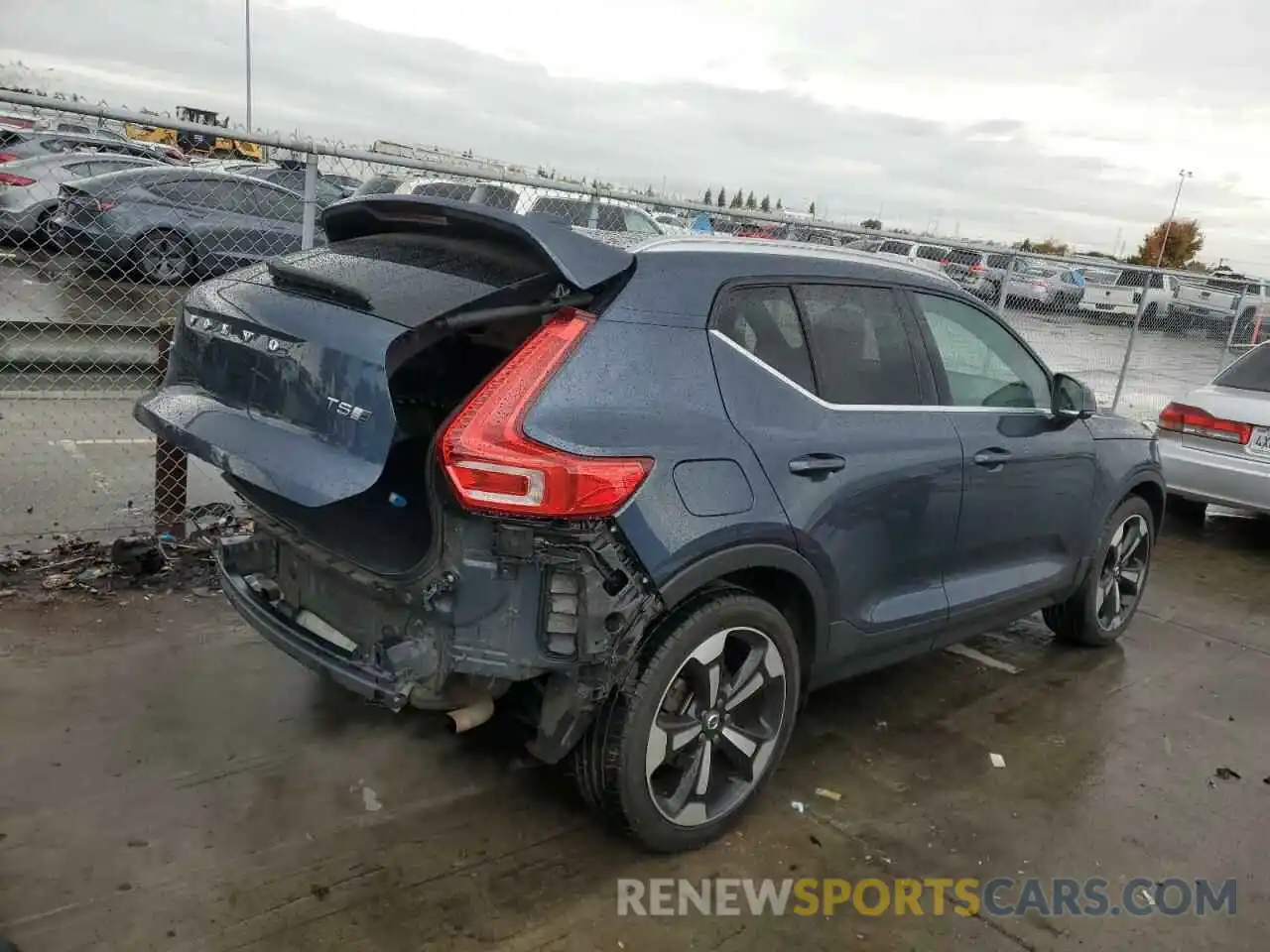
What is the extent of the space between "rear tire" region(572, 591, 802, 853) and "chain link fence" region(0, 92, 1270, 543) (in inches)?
61.9

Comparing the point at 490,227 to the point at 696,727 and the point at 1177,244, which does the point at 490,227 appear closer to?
the point at 696,727

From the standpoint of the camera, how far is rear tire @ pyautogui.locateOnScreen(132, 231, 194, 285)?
9883 mm

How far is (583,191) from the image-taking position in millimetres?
6176

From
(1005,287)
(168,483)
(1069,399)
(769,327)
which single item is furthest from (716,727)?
Result: (1005,287)

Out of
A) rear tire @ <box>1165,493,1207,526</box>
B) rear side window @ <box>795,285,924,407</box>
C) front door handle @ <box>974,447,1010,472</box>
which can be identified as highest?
rear side window @ <box>795,285,924,407</box>

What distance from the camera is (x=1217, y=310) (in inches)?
477

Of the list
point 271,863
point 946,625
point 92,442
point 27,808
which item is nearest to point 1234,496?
point 946,625

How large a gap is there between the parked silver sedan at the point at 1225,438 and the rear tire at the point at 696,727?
502 cm

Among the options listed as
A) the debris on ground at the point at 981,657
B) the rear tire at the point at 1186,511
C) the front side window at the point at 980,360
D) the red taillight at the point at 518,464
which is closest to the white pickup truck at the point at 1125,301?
the rear tire at the point at 1186,511

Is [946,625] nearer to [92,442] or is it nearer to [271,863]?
[271,863]

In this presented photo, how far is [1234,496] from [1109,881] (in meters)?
4.67

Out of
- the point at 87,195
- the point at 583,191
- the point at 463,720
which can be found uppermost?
the point at 583,191

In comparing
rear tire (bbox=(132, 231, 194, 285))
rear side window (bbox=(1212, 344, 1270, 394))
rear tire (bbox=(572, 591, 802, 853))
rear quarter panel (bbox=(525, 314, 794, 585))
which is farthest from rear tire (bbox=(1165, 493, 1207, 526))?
rear tire (bbox=(132, 231, 194, 285))

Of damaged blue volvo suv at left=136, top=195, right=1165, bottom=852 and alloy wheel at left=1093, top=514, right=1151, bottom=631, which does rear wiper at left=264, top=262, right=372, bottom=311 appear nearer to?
damaged blue volvo suv at left=136, top=195, right=1165, bottom=852
